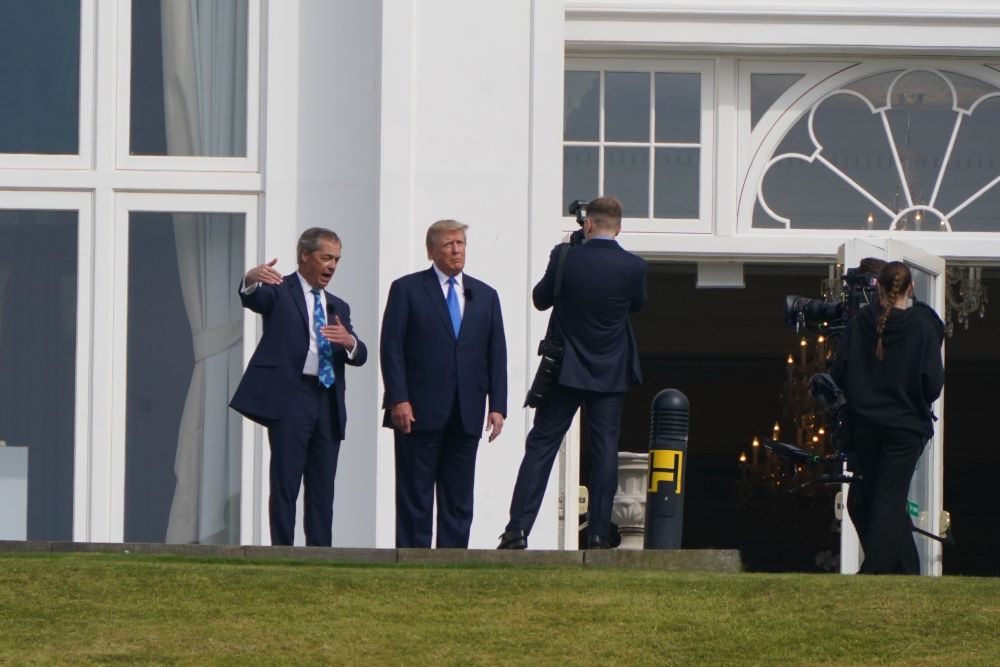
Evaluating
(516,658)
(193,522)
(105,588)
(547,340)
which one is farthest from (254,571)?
(193,522)

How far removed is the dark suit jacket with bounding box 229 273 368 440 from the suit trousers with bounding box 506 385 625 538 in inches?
35.7

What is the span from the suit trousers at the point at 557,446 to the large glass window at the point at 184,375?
3164 millimetres

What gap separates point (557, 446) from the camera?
10.1 m

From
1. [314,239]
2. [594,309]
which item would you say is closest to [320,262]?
[314,239]

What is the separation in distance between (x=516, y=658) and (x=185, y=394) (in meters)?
5.93

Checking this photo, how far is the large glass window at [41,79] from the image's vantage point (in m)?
12.7

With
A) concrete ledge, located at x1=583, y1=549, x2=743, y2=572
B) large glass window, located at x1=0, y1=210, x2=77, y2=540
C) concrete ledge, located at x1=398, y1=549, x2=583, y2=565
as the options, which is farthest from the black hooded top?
large glass window, located at x1=0, y1=210, x2=77, y2=540

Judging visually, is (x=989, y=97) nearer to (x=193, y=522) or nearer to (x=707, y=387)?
(x=193, y=522)

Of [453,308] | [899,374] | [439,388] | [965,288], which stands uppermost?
[965,288]

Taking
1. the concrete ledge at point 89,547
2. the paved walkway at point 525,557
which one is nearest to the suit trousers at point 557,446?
the paved walkway at point 525,557

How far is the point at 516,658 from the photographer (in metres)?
7.16

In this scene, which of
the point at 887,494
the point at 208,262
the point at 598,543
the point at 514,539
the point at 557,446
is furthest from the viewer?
the point at 208,262

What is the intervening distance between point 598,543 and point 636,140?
4066 mm

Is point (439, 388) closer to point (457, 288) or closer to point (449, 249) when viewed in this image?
point (457, 288)
